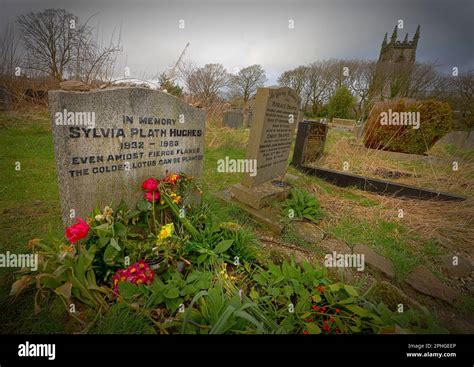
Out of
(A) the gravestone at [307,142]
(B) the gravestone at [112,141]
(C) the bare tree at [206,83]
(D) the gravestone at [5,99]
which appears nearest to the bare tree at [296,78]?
(C) the bare tree at [206,83]

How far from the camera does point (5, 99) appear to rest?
7145 millimetres

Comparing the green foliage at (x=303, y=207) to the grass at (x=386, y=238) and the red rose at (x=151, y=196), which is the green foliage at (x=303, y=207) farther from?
the red rose at (x=151, y=196)

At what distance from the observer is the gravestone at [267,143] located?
3.23m

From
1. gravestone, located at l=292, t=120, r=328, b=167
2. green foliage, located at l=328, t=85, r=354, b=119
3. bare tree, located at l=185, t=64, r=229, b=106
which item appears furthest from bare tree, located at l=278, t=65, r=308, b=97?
gravestone, located at l=292, t=120, r=328, b=167

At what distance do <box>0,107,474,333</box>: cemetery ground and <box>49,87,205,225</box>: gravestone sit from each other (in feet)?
1.54

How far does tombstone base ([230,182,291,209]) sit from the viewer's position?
3.25 m

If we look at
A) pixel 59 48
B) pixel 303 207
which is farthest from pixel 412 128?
pixel 59 48

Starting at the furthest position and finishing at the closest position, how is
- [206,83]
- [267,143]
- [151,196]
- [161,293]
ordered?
[206,83], [267,143], [151,196], [161,293]

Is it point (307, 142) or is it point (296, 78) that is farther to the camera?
point (296, 78)

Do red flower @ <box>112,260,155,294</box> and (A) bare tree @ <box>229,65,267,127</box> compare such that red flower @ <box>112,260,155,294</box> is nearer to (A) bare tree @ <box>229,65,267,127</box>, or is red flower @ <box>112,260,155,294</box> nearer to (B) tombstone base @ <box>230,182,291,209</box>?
(B) tombstone base @ <box>230,182,291,209</box>

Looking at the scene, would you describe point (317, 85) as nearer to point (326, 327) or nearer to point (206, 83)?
point (206, 83)

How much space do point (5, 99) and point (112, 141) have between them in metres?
8.97

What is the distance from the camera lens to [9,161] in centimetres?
417

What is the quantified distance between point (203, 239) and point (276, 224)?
3.86 ft
